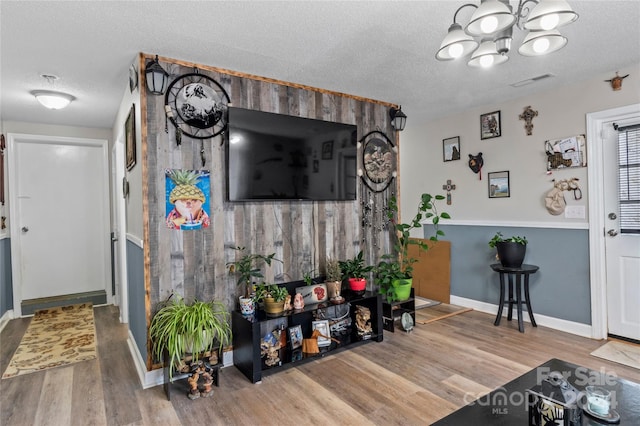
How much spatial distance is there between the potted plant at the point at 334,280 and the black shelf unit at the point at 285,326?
3.6 inches

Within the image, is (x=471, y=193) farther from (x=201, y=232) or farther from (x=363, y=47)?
(x=201, y=232)

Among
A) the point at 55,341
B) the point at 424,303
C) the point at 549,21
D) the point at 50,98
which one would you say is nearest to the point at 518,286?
the point at 424,303

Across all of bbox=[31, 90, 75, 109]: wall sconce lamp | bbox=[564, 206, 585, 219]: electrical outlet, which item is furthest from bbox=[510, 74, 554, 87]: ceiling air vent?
bbox=[31, 90, 75, 109]: wall sconce lamp

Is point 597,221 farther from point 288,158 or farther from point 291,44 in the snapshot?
point 291,44

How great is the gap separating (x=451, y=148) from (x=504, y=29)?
2.86 m

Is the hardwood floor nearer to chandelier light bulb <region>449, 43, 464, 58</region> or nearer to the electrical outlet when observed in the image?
the electrical outlet

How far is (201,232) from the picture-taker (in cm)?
278

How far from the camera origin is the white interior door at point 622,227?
3.05 metres

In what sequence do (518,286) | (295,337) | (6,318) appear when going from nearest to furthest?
(295,337)
(518,286)
(6,318)

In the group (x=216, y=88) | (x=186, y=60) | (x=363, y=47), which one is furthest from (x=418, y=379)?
(x=186, y=60)

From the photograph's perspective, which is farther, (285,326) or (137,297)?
(285,326)

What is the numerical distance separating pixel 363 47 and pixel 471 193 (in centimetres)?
248

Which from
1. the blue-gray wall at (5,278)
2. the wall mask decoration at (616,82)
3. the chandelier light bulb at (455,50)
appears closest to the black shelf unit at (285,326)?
the chandelier light bulb at (455,50)

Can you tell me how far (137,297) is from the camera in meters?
2.88
